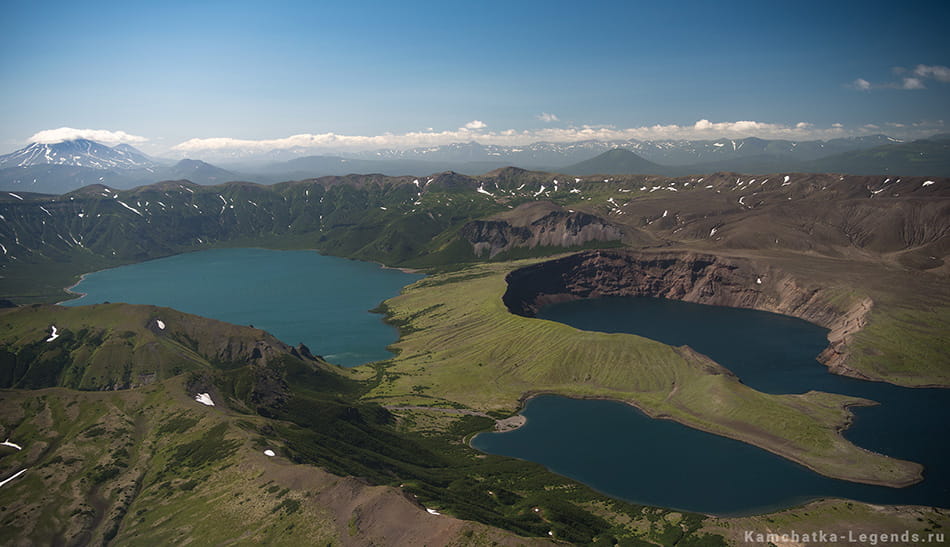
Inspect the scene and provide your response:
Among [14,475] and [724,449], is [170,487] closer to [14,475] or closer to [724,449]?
[14,475]

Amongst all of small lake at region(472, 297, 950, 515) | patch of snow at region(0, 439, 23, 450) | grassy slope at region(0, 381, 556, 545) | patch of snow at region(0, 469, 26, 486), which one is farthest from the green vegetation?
small lake at region(472, 297, 950, 515)

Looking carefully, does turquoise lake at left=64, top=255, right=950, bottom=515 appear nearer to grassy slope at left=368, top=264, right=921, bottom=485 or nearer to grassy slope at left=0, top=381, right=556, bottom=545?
grassy slope at left=368, top=264, right=921, bottom=485

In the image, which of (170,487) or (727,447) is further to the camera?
(727,447)

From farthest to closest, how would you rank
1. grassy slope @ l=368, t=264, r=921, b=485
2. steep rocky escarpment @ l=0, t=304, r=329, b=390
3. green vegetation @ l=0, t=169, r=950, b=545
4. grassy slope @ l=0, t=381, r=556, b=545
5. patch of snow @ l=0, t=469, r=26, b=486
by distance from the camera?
steep rocky escarpment @ l=0, t=304, r=329, b=390 < grassy slope @ l=368, t=264, r=921, b=485 < patch of snow @ l=0, t=469, r=26, b=486 < green vegetation @ l=0, t=169, r=950, b=545 < grassy slope @ l=0, t=381, r=556, b=545

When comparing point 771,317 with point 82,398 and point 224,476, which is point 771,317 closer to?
point 224,476

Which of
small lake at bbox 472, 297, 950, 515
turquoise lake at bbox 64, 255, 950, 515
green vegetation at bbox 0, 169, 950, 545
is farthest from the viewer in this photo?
turquoise lake at bbox 64, 255, 950, 515

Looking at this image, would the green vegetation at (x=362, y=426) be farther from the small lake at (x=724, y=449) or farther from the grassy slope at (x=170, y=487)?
the small lake at (x=724, y=449)

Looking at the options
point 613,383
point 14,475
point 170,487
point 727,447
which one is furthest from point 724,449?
point 14,475
